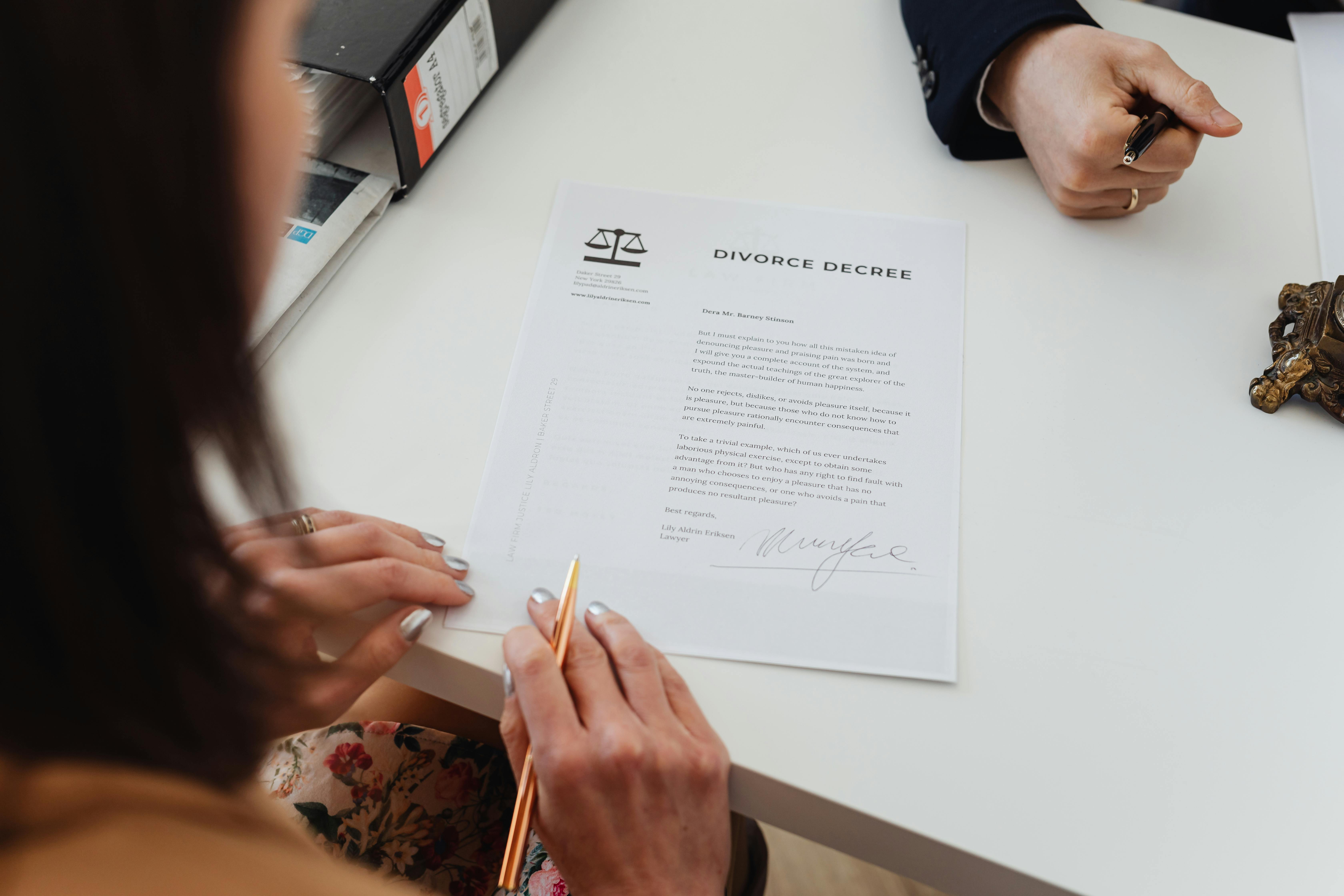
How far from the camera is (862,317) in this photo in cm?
65

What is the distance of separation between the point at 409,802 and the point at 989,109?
797 millimetres

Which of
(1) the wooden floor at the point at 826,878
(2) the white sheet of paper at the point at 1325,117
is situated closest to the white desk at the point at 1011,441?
(2) the white sheet of paper at the point at 1325,117

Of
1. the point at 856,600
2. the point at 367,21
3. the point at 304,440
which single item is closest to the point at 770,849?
the point at 856,600

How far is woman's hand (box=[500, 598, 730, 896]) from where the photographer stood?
1.56 ft

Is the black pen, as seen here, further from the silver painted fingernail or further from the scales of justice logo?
the silver painted fingernail

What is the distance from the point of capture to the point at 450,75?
722 millimetres

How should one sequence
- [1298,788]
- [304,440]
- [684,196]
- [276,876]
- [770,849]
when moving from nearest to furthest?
[276,876] → [1298,788] → [304,440] → [684,196] → [770,849]

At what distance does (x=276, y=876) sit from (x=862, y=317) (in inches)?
20.8

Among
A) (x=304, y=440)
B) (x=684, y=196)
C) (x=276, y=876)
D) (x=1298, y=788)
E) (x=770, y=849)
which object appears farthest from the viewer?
(x=770, y=849)

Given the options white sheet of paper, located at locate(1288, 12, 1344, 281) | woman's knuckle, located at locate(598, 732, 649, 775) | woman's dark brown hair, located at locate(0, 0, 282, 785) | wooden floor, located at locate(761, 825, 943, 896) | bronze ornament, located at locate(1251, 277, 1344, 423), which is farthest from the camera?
wooden floor, located at locate(761, 825, 943, 896)

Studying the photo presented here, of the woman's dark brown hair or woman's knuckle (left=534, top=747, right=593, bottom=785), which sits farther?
woman's knuckle (left=534, top=747, right=593, bottom=785)

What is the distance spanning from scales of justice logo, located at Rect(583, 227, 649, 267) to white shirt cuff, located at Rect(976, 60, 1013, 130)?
1.10 ft

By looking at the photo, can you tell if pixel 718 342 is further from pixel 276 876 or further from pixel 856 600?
pixel 276 876
